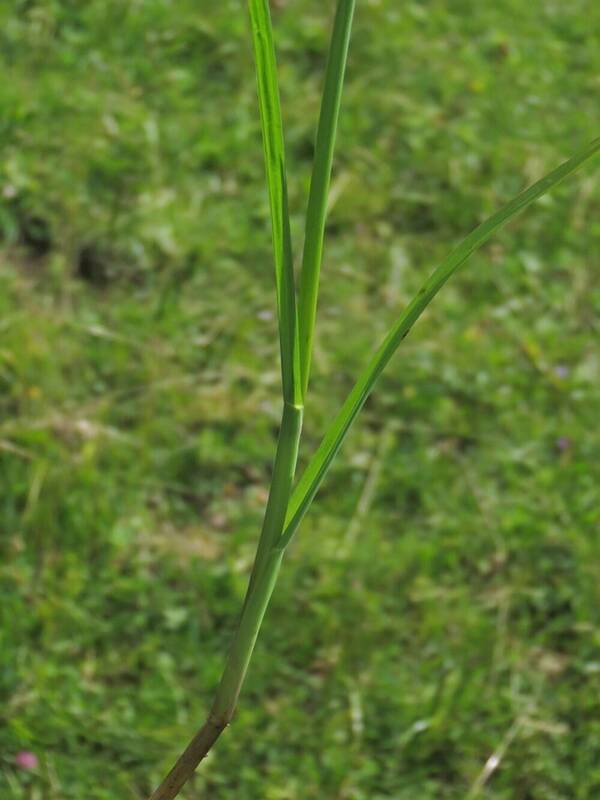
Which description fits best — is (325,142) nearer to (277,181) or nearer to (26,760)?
(277,181)

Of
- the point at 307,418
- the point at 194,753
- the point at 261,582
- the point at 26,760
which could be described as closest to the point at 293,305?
the point at 261,582

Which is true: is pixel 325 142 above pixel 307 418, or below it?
above

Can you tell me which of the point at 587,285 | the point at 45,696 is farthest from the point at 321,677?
the point at 587,285

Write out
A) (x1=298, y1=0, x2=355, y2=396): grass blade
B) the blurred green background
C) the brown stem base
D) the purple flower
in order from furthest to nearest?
the blurred green background → the purple flower → the brown stem base → (x1=298, y1=0, x2=355, y2=396): grass blade

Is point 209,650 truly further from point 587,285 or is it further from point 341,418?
point 587,285

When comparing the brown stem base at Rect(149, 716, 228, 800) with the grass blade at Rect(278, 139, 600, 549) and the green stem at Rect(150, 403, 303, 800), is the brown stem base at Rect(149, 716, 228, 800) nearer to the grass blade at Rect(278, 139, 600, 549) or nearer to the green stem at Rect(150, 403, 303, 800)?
Answer: the green stem at Rect(150, 403, 303, 800)

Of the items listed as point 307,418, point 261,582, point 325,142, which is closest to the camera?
point 325,142

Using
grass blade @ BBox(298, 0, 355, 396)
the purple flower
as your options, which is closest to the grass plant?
grass blade @ BBox(298, 0, 355, 396)
